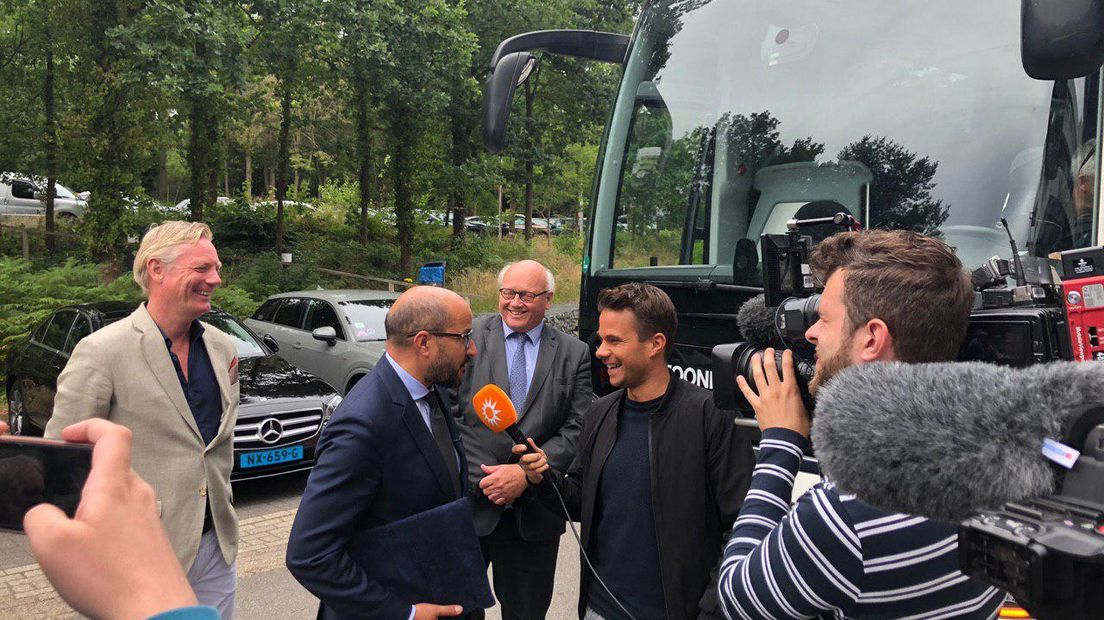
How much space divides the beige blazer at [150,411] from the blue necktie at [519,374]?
1411 mm

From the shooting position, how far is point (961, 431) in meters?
0.98

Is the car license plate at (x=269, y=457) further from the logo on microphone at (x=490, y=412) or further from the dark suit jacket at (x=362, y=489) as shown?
the dark suit jacket at (x=362, y=489)

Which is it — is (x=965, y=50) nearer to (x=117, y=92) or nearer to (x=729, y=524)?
(x=729, y=524)

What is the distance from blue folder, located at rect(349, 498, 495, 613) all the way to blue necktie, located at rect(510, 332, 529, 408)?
4.85 ft

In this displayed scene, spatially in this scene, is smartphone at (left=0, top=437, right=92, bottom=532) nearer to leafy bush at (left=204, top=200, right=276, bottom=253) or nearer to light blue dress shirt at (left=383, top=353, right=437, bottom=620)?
light blue dress shirt at (left=383, top=353, right=437, bottom=620)

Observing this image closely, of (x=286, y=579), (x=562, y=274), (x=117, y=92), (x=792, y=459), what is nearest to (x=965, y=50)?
(x=792, y=459)

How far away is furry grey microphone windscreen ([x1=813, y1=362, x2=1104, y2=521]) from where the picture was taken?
98 cm

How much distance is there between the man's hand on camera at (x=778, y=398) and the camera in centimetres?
178

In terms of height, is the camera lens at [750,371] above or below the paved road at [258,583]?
above

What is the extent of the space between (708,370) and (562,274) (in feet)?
61.9

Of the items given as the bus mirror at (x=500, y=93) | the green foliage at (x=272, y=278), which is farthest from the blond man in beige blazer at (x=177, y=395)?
the green foliage at (x=272, y=278)

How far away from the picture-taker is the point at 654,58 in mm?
4727

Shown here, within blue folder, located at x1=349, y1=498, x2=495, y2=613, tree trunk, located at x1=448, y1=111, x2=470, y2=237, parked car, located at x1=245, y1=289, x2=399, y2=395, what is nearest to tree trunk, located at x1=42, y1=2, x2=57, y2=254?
tree trunk, located at x1=448, y1=111, x2=470, y2=237

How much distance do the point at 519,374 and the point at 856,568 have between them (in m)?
2.73
